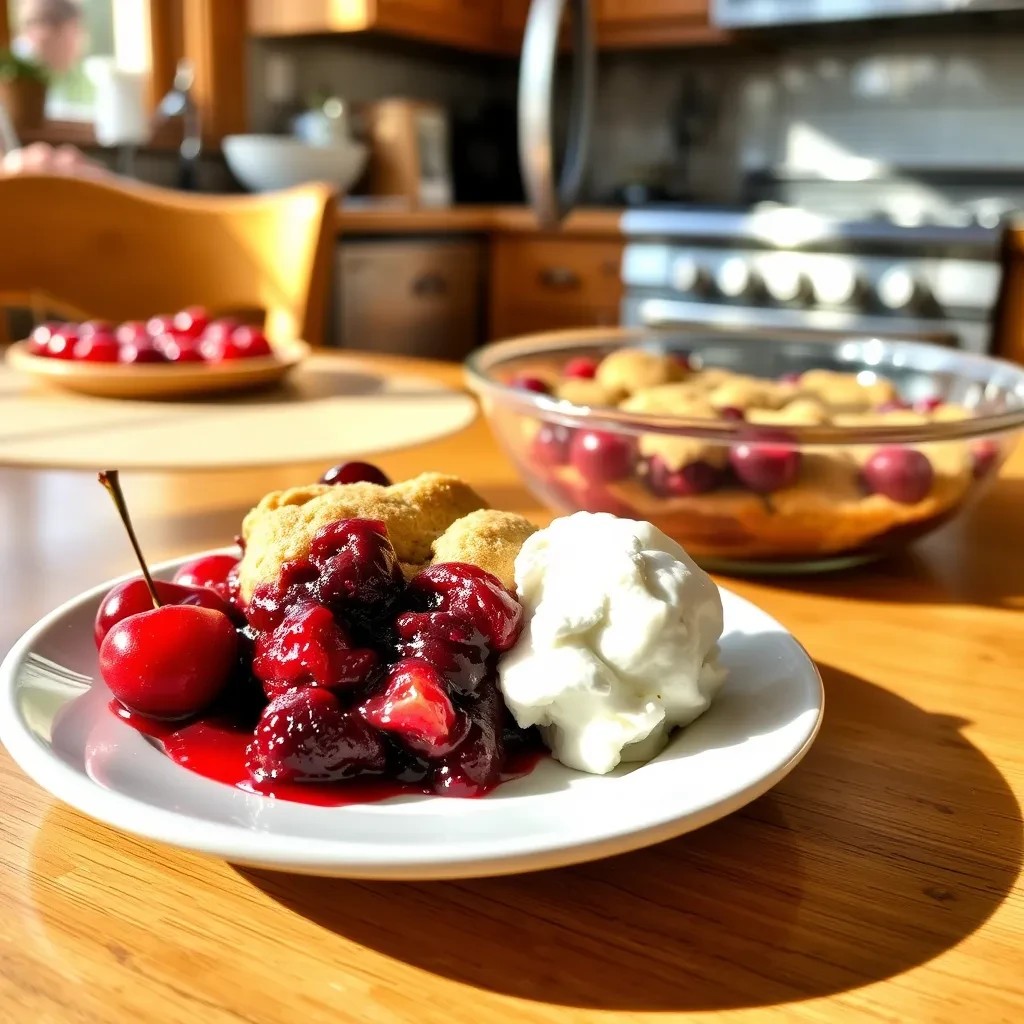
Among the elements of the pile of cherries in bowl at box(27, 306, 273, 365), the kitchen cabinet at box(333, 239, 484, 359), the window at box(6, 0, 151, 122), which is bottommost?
the kitchen cabinet at box(333, 239, 484, 359)

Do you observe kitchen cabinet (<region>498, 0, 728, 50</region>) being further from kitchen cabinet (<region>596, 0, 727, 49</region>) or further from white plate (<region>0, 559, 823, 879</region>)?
white plate (<region>0, 559, 823, 879</region>)

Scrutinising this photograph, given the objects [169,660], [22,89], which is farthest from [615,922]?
[22,89]

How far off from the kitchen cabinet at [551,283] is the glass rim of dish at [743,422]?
1.99m

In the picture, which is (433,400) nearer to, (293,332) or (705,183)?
(293,332)

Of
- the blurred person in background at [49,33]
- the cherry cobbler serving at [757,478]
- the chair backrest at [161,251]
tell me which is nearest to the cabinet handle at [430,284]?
the blurred person in background at [49,33]

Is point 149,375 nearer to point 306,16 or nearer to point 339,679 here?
point 339,679

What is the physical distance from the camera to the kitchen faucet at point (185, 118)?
2863mm

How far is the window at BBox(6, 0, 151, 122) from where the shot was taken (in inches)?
103

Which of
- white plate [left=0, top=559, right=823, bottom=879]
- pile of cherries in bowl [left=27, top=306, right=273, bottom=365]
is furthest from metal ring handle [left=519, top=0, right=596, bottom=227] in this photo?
white plate [left=0, top=559, right=823, bottom=879]

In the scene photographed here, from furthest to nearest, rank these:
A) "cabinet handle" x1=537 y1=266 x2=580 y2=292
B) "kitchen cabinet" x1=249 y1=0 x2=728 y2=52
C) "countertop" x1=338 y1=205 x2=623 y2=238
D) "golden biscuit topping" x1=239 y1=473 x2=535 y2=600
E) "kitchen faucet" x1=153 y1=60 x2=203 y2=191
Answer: "cabinet handle" x1=537 y1=266 x2=580 y2=292 < "kitchen cabinet" x1=249 y1=0 x2=728 y2=52 < "kitchen faucet" x1=153 y1=60 x2=203 y2=191 < "countertop" x1=338 y1=205 x2=623 y2=238 < "golden biscuit topping" x1=239 y1=473 x2=535 y2=600

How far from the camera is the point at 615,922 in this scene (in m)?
0.35

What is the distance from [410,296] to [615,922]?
275 cm

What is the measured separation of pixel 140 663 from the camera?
0.40 m

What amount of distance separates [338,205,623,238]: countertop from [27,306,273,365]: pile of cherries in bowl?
1.49 metres
